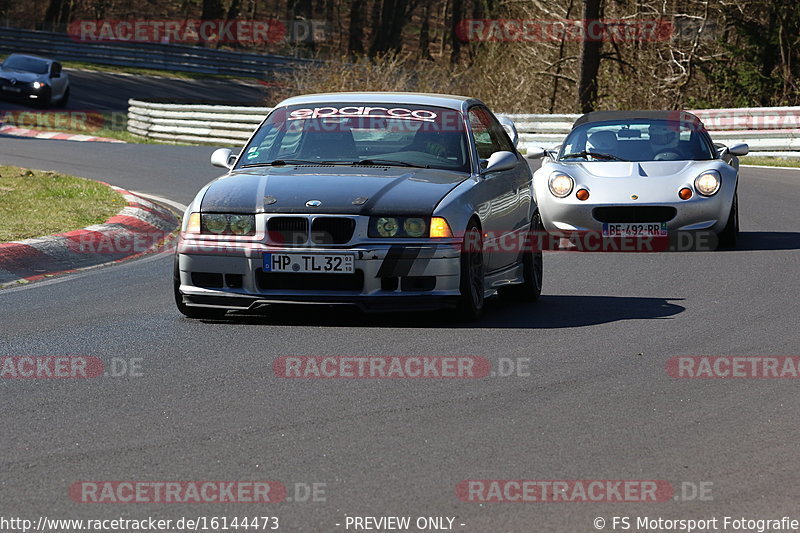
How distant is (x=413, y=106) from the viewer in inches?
386

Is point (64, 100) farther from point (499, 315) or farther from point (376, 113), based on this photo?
point (499, 315)

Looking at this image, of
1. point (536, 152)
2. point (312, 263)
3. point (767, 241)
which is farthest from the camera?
point (536, 152)

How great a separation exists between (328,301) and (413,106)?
1.98 m

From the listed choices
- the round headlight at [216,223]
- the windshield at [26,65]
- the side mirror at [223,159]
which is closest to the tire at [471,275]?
the round headlight at [216,223]

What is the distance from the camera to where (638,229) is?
13.4 meters

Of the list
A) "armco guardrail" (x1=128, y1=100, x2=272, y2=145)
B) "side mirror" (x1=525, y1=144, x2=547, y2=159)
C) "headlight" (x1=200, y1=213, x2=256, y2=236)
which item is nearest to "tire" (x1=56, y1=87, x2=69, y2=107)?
"armco guardrail" (x1=128, y1=100, x2=272, y2=145)

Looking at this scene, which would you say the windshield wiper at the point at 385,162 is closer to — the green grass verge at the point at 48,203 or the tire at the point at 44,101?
the green grass verge at the point at 48,203

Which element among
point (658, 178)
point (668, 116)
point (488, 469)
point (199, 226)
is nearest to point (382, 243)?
point (199, 226)

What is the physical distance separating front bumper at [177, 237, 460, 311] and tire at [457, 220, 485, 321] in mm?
102

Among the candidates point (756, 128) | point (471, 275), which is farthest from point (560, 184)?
point (756, 128)

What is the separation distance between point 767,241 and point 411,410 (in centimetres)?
872

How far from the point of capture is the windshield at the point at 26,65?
38500mm

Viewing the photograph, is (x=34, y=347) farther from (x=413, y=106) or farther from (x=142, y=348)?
(x=413, y=106)

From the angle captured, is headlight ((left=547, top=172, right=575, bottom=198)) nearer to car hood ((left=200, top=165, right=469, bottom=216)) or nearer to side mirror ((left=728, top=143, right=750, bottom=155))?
side mirror ((left=728, top=143, right=750, bottom=155))
